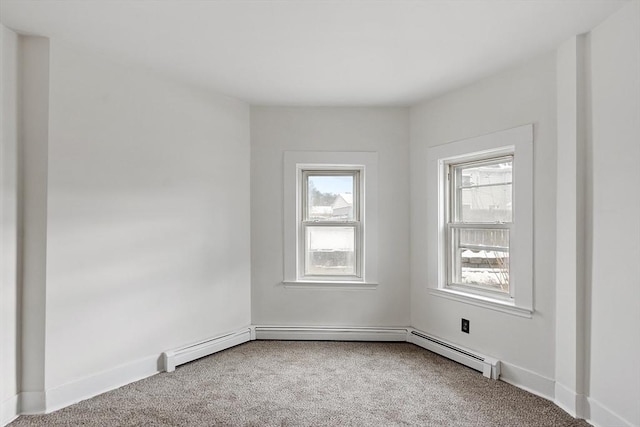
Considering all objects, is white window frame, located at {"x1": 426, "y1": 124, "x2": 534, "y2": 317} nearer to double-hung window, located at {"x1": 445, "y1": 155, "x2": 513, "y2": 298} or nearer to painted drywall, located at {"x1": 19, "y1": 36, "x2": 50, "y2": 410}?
double-hung window, located at {"x1": 445, "y1": 155, "x2": 513, "y2": 298}

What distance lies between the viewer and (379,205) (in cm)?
418

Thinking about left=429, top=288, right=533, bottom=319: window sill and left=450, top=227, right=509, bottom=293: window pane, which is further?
left=450, top=227, right=509, bottom=293: window pane

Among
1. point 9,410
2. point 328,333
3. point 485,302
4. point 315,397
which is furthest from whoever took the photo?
point 328,333

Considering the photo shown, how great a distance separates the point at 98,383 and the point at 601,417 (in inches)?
127

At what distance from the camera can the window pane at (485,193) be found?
11.0ft

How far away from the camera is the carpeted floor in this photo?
8.36ft

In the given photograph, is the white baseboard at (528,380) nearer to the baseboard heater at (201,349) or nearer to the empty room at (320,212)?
the empty room at (320,212)

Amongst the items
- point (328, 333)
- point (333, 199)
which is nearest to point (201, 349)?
point (328, 333)

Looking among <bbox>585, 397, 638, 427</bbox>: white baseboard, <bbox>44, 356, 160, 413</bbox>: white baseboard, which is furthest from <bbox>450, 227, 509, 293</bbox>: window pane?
<bbox>44, 356, 160, 413</bbox>: white baseboard

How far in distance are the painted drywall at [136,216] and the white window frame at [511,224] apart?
1.81 m

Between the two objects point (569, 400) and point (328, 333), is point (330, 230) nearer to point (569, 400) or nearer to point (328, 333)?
point (328, 333)

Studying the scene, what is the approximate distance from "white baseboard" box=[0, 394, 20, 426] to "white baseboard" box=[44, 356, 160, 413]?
0.16 meters

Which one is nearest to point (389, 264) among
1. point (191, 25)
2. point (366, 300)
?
point (366, 300)

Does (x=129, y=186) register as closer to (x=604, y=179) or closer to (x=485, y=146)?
(x=485, y=146)
